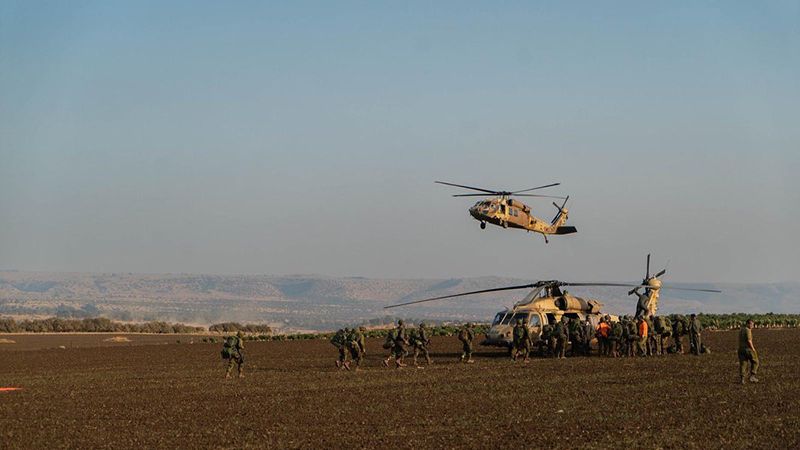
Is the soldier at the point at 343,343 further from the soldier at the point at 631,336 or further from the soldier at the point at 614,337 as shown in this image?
the soldier at the point at 631,336

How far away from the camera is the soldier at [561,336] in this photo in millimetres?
36438

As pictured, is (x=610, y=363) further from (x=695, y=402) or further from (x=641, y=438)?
(x=641, y=438)

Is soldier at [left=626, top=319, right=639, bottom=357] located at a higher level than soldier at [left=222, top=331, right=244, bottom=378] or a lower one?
higher

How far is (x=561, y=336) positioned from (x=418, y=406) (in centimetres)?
1454

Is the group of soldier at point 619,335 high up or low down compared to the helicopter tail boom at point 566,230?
down

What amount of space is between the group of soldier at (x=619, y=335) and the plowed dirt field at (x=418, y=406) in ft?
3.69

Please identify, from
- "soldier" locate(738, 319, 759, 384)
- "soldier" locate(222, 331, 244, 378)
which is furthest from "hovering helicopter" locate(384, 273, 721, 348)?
"soldier" locate(738, 319, 759, 384)

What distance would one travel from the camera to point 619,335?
122 feet

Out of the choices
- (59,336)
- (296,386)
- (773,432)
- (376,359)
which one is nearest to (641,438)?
(773,432)

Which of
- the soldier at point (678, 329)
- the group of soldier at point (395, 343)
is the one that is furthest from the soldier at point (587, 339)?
the group of soldier at point (395, 343)

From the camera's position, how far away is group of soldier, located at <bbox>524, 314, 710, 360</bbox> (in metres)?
37.1

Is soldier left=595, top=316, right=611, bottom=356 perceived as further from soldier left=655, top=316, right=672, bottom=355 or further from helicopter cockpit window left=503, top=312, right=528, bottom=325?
helicopter cockpit window left=503, top=312, right=528, bottom=325

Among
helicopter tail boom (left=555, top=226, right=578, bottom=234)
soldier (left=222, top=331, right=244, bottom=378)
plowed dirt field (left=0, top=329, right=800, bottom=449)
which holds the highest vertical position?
helicopter tail boom (left=555, top=226, right=578, bottom=234)

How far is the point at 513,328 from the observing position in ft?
118
